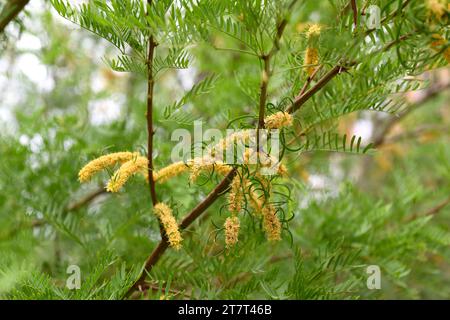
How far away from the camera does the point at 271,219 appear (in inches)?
19.8

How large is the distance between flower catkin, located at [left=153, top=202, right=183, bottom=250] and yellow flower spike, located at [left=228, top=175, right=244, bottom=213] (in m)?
0.05

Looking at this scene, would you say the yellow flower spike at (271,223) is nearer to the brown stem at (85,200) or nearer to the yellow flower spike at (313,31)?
the yellow flower spike at (313,31)

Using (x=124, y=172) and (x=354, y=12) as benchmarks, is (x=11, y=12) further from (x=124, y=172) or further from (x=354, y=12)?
(x=354, y=12)

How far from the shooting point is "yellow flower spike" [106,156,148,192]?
482 mm

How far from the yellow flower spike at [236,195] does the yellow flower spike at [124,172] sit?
3.4 inches

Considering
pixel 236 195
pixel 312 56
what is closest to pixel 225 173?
pixel 236 195

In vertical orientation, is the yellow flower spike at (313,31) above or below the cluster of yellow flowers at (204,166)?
above

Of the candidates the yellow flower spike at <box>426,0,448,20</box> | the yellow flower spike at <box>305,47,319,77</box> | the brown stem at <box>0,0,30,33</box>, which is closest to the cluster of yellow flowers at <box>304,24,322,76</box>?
the yellow flower spike at <box>305,47,319,77</box>

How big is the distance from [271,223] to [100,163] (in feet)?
0.54

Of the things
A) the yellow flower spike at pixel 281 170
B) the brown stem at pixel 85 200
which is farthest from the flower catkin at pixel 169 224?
the brown stem at pixel 85 200

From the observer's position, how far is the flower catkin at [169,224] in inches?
19.4
